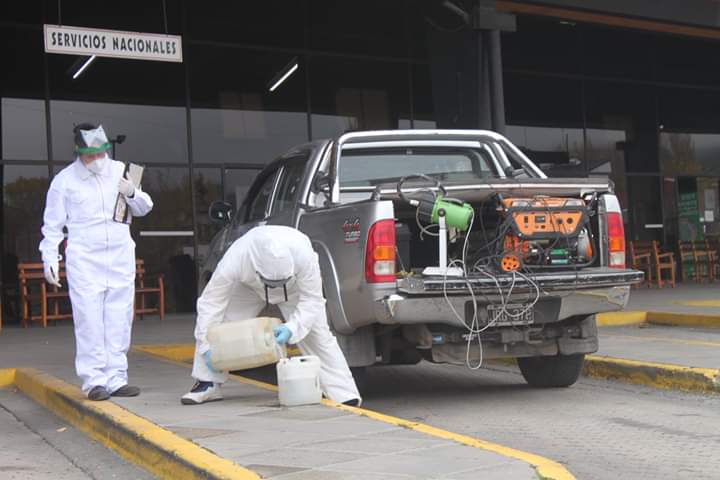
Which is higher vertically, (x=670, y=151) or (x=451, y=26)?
(x=451, y=26)

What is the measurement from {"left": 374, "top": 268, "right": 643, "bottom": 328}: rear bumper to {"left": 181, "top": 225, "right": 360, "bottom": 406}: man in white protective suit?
0.43m

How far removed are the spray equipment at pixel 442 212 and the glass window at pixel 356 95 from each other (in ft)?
36.4

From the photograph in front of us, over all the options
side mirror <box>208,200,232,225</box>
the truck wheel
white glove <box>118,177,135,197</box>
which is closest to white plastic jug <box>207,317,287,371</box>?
white glove <box>118,177,135,197</box>

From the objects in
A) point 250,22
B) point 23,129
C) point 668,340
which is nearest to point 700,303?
point 668,340

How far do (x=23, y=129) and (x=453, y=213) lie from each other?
10.7 metres

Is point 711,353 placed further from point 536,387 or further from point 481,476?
point 481,476

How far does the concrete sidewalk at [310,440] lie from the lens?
4.10 metres

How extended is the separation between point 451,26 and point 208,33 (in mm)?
4542

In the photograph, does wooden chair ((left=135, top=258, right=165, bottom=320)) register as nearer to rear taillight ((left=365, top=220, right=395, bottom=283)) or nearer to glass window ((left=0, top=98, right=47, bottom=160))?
glass window ((left=0, top=98, right=47, bottom=160))

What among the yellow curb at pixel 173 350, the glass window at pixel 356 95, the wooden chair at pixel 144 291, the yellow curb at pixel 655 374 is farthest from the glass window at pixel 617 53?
the yellow curb at pixel 655 374

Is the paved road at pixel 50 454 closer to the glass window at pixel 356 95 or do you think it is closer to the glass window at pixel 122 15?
the glass window at pixel 122 15

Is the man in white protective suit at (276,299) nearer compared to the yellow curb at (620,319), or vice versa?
the man in white protective suit at (276,299)

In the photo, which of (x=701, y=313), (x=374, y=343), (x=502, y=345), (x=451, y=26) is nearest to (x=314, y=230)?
(x=374, y=343)

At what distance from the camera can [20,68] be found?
592 inches
